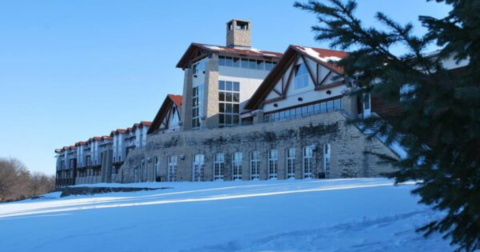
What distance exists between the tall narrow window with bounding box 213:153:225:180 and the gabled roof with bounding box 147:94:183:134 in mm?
12462

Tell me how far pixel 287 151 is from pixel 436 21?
2596 cm

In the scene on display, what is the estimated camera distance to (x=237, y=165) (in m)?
33.3

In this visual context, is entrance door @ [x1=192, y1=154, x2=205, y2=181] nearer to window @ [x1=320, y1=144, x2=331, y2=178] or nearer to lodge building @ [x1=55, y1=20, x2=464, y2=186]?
lodge building @ [x1=55, y1=20, x2=464, y2=186]

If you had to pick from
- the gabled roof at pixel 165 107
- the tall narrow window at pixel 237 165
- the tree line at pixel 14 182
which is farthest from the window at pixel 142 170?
the tree line at pixel 14 182

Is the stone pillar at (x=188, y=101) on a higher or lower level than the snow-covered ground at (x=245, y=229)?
higher

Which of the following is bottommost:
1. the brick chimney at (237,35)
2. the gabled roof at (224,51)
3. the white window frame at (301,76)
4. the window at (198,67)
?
the white window frame at (301,76)

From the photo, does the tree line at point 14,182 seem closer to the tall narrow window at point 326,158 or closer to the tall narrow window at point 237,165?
the tall narrow window at point 237,165

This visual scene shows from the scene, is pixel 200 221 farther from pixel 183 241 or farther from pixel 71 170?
pixel 71 170

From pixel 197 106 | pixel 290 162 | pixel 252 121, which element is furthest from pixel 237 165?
pixel 197 106

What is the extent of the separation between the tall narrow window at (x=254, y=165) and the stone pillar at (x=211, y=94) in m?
7.18

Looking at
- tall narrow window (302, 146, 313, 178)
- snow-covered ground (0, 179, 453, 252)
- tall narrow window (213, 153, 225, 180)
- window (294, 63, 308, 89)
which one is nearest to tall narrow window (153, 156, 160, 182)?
tall narrow window (213, 153, 225, 180)

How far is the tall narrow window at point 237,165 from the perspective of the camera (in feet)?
109

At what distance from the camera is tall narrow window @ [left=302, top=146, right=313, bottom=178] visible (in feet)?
92.2

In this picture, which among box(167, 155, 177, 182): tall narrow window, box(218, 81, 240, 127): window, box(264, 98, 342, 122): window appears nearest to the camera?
box(264, 98, 342, 122): window
